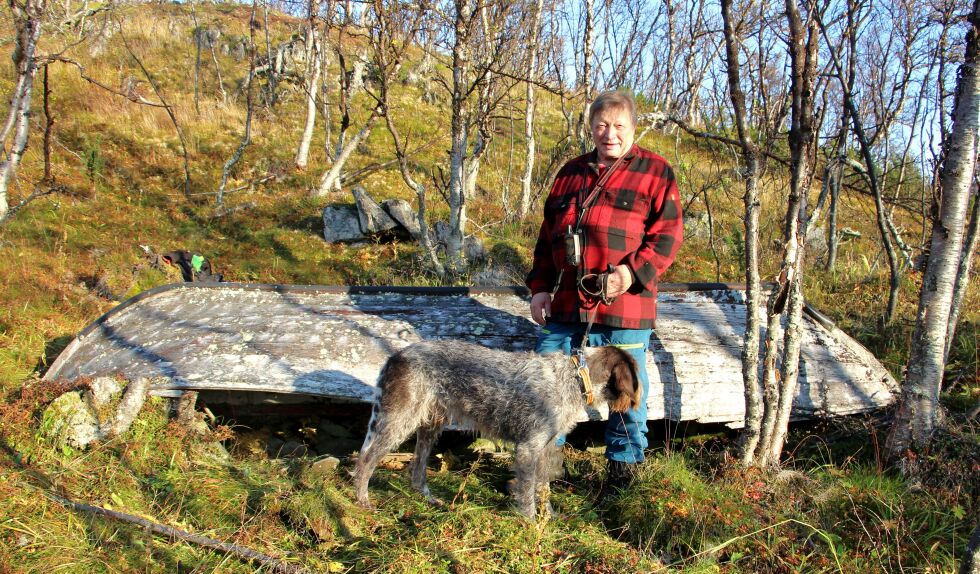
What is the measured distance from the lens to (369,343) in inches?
194

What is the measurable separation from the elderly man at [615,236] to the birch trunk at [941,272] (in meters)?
1.83

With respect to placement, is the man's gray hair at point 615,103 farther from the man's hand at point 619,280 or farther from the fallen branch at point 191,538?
the fallen branch at point 191,538

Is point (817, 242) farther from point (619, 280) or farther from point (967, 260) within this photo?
point (619, 280)

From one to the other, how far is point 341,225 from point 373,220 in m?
0.65

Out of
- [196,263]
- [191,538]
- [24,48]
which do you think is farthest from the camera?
[196,263]

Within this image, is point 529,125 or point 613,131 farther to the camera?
point 529,125

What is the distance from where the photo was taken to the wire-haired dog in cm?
367

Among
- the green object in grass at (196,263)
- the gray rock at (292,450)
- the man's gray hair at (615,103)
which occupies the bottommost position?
the gray rock at (292,450)

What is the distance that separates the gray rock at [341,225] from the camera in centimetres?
1065

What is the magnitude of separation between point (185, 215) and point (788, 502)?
11.9 m

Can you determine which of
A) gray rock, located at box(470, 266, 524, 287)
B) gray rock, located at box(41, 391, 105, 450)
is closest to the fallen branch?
gray rock, located at box(41, 391, 105, 450)

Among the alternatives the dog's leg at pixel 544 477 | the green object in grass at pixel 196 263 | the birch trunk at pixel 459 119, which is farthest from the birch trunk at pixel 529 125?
the dog's leg at pixel 544 477

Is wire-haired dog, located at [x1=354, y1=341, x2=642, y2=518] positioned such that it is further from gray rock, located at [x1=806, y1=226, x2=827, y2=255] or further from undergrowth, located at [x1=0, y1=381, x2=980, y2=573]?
gray rock, located at [x1=806, y1=226, x2=827, y2=255]

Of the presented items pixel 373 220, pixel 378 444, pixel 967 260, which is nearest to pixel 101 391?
pixel 378 444
